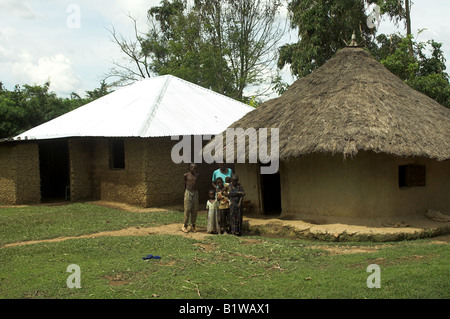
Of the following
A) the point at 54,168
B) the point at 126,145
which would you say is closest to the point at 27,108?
the point at 54,168

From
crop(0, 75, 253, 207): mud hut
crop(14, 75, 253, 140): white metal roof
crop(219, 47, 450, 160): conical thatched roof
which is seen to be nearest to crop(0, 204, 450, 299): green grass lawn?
crop(219, 47, 450, 160): conical thatched roof

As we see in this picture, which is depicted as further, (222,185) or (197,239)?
(222,185)

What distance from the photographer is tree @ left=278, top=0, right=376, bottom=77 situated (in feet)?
67.4

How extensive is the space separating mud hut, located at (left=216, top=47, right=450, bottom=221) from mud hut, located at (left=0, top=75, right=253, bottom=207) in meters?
3.26

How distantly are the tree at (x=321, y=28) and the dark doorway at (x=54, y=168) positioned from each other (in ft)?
37.8

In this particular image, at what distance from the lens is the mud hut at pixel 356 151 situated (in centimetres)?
904

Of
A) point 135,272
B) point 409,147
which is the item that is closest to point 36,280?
point 135,272

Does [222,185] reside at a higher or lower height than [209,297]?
higher

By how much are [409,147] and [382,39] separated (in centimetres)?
1476

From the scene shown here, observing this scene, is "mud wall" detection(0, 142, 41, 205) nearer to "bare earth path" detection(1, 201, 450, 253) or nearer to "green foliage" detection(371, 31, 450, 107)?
"bare earth path" detection(1, 201, 450, 253)

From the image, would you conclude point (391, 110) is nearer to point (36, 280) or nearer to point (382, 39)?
point (36, 280)

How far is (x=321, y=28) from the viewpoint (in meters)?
20.5

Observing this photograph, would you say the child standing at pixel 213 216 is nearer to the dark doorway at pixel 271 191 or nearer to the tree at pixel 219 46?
the dark doorway at pixel 271 191
